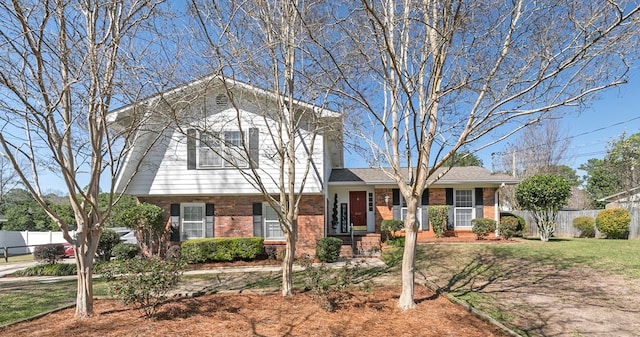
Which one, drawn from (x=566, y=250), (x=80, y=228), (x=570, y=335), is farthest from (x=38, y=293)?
(x=566, y=250)

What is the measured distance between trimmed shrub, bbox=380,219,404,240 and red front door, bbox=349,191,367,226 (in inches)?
76.2

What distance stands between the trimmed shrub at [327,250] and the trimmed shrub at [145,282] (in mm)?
5889

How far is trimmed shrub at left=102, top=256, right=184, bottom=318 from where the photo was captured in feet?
19.0

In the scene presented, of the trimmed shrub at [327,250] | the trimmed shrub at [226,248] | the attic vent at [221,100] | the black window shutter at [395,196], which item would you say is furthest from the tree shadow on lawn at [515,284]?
the attic vent at [221,100]

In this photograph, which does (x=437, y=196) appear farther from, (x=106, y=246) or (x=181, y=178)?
(x=106, y=246)

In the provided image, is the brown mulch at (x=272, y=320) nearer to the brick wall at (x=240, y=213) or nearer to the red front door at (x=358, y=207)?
the brick wall at (x=240, y=213)

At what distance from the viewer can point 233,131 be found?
12.6 metres

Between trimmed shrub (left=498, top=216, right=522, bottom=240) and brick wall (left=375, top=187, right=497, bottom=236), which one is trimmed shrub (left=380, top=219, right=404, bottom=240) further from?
trimmed shrub (left=498, top=216, right=522, bottom=240)

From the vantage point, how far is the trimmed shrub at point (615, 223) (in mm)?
17000

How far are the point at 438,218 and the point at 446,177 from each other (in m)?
2.11

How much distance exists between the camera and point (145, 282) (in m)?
5.79

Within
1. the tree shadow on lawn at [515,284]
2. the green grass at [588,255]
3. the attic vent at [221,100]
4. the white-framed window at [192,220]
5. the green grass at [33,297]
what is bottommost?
the green grass at [33,297]

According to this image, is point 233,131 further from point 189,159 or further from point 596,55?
point 596,55

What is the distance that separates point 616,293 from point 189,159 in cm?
1193
